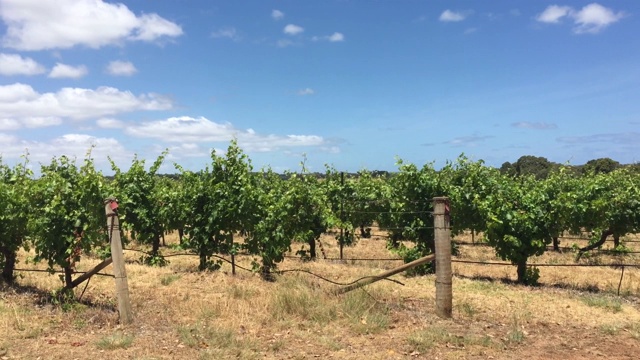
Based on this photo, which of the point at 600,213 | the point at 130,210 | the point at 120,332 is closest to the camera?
the point at 120,332

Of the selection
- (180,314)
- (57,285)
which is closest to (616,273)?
(180,314)

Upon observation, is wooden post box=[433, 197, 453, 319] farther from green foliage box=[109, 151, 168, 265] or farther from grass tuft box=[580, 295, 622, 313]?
green foliage box=[109, 151, 168, 265]

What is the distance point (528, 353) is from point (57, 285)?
23.4ft

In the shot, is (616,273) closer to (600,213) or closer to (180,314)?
(600,213)

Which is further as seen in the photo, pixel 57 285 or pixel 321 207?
pixel 321 207

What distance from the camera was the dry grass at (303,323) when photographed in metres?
4.68

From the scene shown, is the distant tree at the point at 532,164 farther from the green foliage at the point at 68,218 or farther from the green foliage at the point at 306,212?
the green foliage at the point at 68,218

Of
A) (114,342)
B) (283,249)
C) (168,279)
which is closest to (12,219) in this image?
(168,279)

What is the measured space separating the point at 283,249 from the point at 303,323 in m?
4.02

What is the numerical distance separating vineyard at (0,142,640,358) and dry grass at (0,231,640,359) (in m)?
0.04

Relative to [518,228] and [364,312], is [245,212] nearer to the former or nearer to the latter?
[364,312]

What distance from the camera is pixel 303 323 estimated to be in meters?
5.49

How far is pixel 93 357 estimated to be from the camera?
448cm

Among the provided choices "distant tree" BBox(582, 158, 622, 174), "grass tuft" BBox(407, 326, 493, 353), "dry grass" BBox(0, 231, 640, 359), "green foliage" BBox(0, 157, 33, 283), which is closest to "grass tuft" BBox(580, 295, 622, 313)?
"dry grass" BBox(0, 231, 640, 359)
